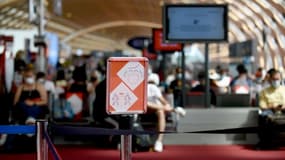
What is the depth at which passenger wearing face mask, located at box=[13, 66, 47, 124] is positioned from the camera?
40.7 feet

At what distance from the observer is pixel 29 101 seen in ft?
40.9

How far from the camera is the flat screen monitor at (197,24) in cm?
1381

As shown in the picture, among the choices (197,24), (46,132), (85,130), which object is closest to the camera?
(46,132)

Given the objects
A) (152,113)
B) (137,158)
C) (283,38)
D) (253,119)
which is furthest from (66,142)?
(283,38)

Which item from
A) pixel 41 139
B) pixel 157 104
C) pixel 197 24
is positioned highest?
pixel 197 24

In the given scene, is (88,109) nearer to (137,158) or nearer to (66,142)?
(66,142)

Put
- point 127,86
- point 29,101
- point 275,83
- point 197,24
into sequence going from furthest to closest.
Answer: point 197,24 → point 275,83 → point 29,101 → point 127,86

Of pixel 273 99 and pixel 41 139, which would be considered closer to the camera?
pixel 41 139

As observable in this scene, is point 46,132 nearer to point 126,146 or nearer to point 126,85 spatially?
point 126,146

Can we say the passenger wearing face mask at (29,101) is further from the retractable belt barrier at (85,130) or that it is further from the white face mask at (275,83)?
the retractable belt barrier at (85,130)

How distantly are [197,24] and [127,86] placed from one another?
20.6 feet

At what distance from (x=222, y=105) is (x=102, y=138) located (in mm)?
2950

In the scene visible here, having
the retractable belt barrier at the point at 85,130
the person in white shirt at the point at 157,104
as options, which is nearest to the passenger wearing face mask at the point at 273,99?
the person in white shirt at the point at 157,104

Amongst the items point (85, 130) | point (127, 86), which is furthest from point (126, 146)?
point (127, 86)
